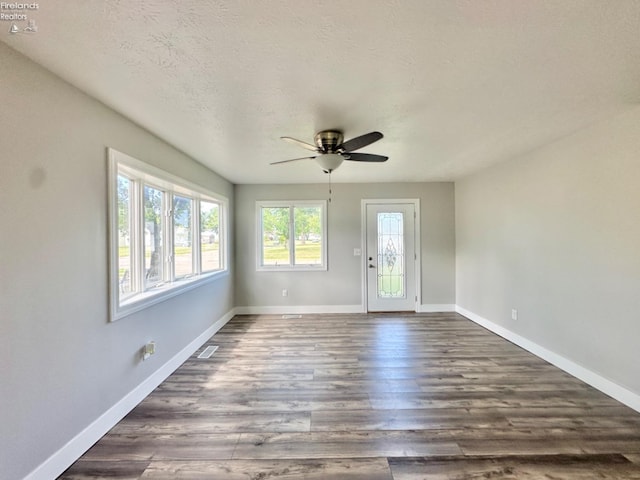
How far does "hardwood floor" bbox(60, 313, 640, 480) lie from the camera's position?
1690 millimetres

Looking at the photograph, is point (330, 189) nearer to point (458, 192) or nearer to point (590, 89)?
point (458, 192)

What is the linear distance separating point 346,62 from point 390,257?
399 centimetres

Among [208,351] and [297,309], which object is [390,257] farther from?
[208,351]

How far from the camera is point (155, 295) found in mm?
2652

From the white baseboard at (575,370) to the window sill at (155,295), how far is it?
404cm

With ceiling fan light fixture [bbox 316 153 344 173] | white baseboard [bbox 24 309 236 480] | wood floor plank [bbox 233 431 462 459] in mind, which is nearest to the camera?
white baseboard [bbox 24 309 236 480]

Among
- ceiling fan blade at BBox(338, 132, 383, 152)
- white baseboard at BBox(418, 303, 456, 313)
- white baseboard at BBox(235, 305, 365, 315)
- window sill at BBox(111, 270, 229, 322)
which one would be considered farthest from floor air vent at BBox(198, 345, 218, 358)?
white baseboard at BBox(418, 303, 456, 313)

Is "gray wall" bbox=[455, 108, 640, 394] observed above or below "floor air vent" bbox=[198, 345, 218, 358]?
above

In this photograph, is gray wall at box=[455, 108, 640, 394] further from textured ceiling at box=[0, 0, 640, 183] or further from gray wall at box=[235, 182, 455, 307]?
gray wall at box=[235, 182, 455, 307]

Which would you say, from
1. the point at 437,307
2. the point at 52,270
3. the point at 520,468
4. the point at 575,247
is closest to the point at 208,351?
the point at 52,270

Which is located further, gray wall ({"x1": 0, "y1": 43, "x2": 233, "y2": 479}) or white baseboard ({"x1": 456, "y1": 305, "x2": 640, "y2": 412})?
white baseboard ({"x1": 456, "y1": 305, "x2": 640, "y2": 412})
